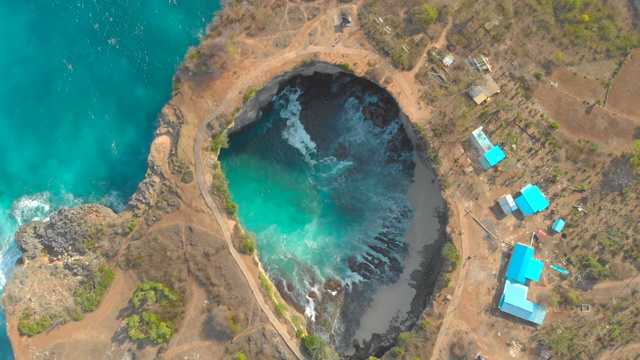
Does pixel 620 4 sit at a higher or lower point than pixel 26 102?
lower

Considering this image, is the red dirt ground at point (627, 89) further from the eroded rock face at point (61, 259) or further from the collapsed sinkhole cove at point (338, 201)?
the eroded rock face at point (61, 259)

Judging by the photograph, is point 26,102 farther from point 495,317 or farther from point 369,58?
point 495,317

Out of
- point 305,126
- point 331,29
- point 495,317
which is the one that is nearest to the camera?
point 495,317

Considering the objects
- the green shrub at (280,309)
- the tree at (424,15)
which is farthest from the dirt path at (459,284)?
the tree at (424,15)

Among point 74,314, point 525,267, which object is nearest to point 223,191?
point 74,314

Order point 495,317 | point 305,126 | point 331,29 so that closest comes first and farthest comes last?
point 495,317, point 331,29, point 305,126

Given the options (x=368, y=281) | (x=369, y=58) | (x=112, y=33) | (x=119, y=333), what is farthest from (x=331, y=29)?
(x=119, y=333)

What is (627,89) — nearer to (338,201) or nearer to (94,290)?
(338,201)

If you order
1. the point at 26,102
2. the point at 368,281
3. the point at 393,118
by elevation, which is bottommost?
the point at 368,281
